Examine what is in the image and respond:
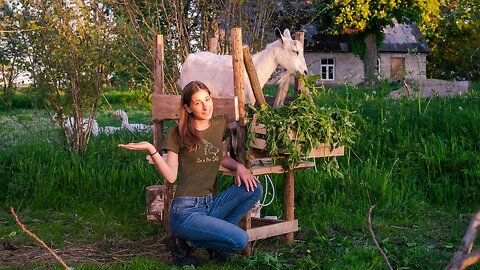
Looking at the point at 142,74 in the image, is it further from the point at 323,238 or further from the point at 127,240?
the point at 323,238

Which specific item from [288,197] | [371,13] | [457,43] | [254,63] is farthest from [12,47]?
[457,43]

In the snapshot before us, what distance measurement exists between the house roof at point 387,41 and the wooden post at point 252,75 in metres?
25.9

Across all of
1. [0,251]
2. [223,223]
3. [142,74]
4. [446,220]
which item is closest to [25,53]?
[142,74]

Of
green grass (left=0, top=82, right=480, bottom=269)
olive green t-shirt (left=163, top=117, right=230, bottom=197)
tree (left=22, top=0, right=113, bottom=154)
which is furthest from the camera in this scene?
tree (left=22, top=0, right=113, bottom=154)

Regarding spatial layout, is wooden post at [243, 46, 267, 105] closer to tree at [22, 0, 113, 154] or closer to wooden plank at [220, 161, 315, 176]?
wooden plank at [220, 161, 315, 176]

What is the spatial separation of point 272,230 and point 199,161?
2.92ft

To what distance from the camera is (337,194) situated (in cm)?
668

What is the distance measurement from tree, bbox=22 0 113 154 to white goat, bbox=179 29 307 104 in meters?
2.66

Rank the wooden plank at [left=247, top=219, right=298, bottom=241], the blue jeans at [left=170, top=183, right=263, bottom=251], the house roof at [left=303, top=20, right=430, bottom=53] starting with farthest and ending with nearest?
the house roof at [left=303, top=20, right=430, bottom=53] → the wooden plank at [left=247, top=219, right=298, bottom=241] → the blue jeans at [left=170, top=183, right=263, bottom=251]

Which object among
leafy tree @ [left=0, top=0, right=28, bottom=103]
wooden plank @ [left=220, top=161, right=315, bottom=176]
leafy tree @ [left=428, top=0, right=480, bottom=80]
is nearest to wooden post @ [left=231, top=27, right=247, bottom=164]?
wooden plank @ [left=220, top=161, right=315, bottom=176]

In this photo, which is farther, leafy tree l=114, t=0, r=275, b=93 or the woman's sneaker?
leafy tree l=114, t=0, r=275, b=93

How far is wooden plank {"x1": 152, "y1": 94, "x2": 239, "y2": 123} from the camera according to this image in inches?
192

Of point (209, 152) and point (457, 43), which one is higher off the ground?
point (457, 43)

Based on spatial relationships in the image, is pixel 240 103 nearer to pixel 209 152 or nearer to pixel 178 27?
pixel 209 152
